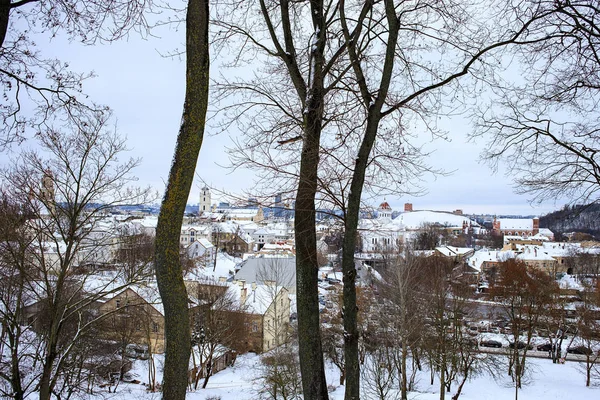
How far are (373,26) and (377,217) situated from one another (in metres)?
2.39

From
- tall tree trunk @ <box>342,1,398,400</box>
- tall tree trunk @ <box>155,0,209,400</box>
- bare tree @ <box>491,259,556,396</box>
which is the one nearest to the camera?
tall tree trunk @ <box>155,0,209,400</box>

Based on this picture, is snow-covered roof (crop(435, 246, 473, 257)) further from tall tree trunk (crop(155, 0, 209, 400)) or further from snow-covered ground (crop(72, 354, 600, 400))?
tall tree trunk (crop(155, 0, 209, 400))

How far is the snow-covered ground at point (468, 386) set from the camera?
17.7m

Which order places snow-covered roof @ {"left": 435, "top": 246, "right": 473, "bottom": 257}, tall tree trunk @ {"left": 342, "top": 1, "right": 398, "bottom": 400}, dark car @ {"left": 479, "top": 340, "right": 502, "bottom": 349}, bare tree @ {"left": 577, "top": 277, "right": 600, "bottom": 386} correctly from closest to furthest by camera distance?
tall tree trunk @ {"left": 342, "top": 1, "right": 398, "bottom": 400} < bare tree @ {"left": 577, "top": 277, "right": 600, "bottom": 386} < dark car @ {"left": 479, "top": 340, "right": 502, "bottom": 349} < snow-covered roof @ {"left": 435, "top": 246, "right": 473, "bottom": 257}

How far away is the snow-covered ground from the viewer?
57.9 ft

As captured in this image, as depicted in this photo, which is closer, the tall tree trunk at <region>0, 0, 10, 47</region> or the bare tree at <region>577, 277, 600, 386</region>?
the tall tree trunk at <region>0, 0, 10, 47</region>

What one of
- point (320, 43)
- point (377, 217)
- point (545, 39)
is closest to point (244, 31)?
point (320, 43)

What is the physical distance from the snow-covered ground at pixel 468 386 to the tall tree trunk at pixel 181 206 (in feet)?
48.1

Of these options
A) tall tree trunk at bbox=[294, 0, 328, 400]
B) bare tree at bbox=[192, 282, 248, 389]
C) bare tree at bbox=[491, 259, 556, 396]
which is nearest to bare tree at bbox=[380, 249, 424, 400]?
bare tree at bbox=[491, 259, 556, 396]

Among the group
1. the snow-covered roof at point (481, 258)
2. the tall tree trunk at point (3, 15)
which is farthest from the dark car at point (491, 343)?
the tall tree trunk at point (3, 15)

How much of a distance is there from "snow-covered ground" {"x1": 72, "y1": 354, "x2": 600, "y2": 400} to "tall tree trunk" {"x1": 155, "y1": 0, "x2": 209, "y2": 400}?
48.1 feet

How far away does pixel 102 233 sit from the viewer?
767cm

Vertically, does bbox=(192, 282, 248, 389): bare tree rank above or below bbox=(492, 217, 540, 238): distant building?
below

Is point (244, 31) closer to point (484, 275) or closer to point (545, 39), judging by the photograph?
point (545, 39)
